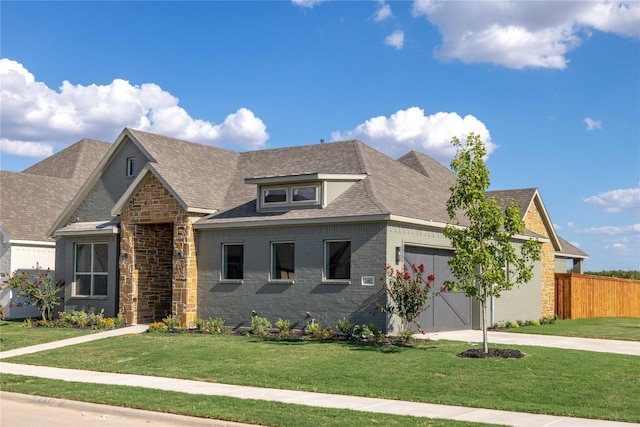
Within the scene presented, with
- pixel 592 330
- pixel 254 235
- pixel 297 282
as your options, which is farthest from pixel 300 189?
pixel 592 330

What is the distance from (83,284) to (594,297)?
74.7 feet

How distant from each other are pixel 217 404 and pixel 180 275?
12.8m

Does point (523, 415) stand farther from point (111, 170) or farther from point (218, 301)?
point (111, 170)

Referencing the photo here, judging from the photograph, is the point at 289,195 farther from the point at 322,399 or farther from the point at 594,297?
the point at 594,297

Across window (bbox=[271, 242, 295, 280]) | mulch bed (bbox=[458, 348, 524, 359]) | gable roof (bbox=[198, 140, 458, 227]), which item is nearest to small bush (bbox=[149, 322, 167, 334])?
gable roof (bbox=[198, 140, 458, 227])

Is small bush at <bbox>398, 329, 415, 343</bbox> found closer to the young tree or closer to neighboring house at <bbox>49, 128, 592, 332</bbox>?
neighboring house at <bbox>49, 128, 592, 332</bbox>

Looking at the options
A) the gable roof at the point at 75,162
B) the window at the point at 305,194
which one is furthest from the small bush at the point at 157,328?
the gable roof at the point at 75,162

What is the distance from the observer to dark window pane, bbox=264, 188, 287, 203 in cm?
2430

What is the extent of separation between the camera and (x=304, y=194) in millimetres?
23781

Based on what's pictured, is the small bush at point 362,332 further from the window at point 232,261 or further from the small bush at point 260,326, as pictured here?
the window at point 232,261

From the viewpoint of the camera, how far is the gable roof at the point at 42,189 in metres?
32.9

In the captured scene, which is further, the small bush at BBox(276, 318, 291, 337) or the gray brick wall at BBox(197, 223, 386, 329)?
the small bush at BBox(276, 318, 291, 337)

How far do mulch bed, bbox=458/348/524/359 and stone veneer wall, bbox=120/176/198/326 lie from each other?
426 inches

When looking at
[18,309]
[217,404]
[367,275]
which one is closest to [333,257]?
[367,275]
